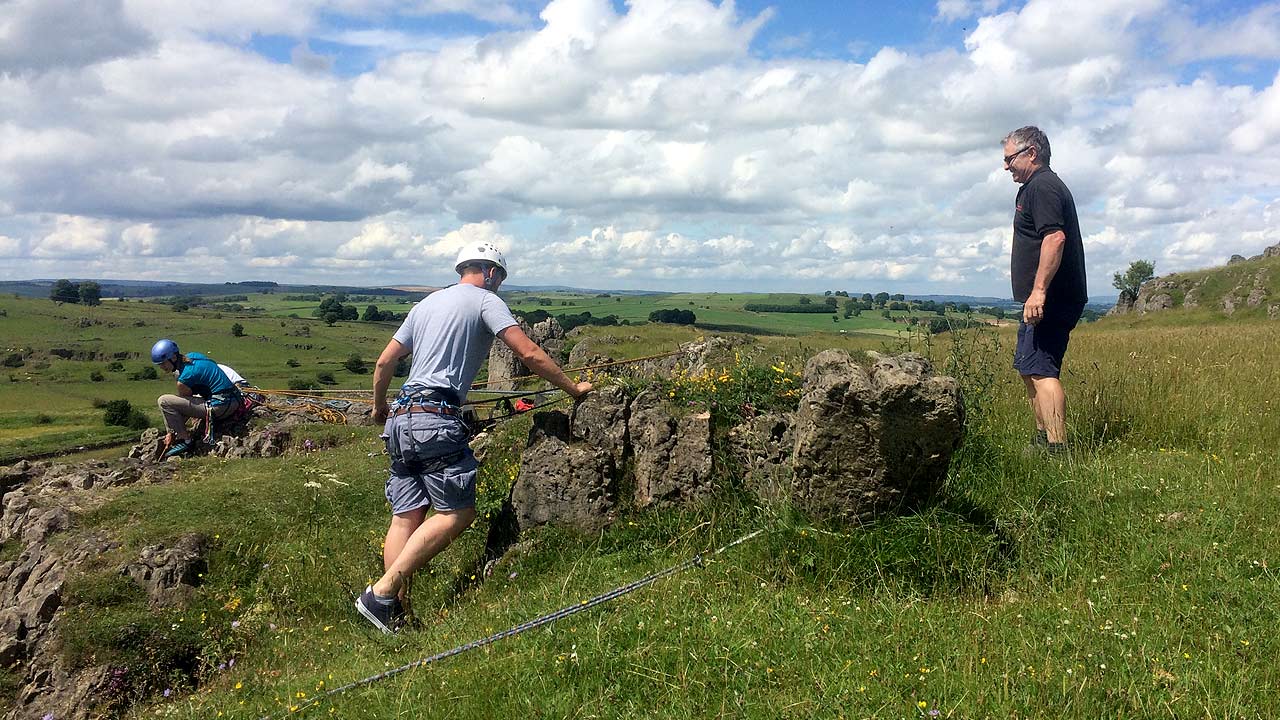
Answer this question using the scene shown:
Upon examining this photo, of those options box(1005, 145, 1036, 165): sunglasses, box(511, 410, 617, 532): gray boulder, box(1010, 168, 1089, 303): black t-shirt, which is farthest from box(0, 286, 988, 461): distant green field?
box(511, 410, 617, 532): gray boulder

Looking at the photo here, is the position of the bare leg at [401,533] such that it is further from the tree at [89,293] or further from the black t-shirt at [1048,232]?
the tree at [89,293]

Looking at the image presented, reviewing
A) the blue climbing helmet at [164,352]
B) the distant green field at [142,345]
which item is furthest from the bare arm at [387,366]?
the distant green field at [142,345]

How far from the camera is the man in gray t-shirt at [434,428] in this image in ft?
19.0

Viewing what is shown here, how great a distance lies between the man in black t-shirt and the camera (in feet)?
21.9

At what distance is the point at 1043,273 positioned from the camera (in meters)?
6.65

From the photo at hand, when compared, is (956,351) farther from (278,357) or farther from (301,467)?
(278,357)

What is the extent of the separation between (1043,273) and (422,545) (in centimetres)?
545

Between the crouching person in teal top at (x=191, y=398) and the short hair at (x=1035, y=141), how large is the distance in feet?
39.5

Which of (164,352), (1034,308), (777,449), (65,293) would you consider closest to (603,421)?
(777,449)

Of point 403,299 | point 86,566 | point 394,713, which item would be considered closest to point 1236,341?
point 394,713

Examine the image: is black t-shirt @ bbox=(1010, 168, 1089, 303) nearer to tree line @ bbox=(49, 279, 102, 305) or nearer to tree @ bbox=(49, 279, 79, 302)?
tree line @ bbox=(49, 279, 102, 305)

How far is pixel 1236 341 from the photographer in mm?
11148

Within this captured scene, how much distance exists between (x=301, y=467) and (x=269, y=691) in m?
5.62

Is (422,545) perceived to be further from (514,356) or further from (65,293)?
(65,293)
